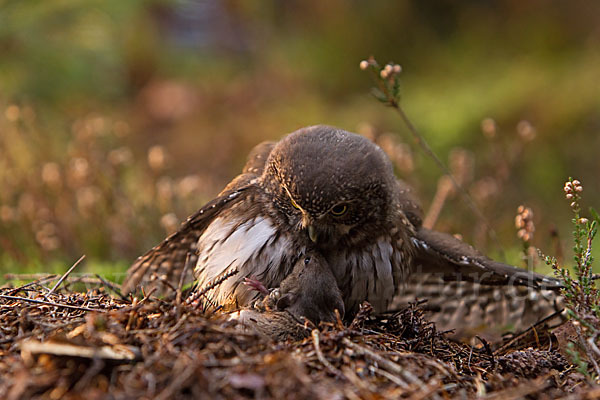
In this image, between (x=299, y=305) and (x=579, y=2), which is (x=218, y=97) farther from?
(x=299, y=305)

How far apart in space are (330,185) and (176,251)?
151 cm

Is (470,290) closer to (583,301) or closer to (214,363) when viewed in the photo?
(583,301)

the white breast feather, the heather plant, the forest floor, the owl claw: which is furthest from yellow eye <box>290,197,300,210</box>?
the heather plant

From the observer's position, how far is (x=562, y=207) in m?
9.89

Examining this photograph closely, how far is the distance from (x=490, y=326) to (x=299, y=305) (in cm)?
180

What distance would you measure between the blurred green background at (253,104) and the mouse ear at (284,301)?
2.05 meters

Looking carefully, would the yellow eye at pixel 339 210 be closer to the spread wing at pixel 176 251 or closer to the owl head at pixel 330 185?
the owl head at pixel 330 185

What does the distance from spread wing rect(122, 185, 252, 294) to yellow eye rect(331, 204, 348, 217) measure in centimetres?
75

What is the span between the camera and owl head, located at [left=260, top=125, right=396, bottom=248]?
3582 mm

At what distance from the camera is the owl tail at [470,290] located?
4.24 m

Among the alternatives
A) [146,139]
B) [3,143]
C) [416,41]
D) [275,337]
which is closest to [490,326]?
[275,337]

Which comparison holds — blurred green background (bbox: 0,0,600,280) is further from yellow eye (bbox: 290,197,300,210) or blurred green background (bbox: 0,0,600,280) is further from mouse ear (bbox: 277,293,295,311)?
mouse ear (bbox: 277,293,295,311)

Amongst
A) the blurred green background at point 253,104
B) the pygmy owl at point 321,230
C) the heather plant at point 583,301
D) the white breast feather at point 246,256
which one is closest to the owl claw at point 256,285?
the pygmy owl at point 321,230

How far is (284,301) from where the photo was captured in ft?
11.3
